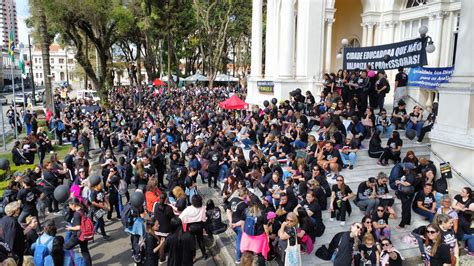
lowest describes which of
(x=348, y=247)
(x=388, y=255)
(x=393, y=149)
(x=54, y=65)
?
(x=388, y=255)

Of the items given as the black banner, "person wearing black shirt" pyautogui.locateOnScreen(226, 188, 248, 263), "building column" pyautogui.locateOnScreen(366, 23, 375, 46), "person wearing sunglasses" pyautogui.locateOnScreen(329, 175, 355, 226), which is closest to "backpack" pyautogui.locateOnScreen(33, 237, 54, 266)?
"person wearing black shirt" pyautogui.locateOnScreen(226, 188, 248, 263)

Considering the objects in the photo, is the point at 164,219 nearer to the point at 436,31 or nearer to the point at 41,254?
the point at 41,254

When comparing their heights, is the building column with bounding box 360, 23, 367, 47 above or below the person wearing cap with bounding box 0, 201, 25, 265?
above

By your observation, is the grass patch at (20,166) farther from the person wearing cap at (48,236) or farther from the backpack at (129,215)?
the person wearing cap at (48,236)

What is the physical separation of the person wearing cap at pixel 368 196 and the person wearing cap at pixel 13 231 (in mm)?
6582

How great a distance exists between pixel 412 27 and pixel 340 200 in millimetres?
12958

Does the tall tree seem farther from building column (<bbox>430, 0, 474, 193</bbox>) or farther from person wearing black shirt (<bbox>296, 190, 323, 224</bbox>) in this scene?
building column (<bbox>430, 0, 474, 193</bbox>)

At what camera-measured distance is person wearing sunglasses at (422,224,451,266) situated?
5.51m

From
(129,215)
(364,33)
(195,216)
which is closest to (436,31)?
(364,33)

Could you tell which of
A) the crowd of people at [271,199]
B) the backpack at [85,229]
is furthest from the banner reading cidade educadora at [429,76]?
the backpack at [85,229]

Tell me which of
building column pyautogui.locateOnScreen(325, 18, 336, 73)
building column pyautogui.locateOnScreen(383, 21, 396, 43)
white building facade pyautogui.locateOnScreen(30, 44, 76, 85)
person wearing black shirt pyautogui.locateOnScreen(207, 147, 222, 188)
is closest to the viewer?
person wearing black shirt pyautogui.locateOnScreen(207, 147, 222, 188)

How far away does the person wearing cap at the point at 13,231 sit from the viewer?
623 cm

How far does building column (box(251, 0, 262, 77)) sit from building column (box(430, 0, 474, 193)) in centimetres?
1498

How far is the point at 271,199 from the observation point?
318 inches
